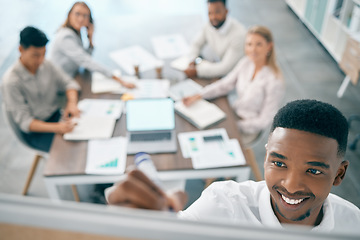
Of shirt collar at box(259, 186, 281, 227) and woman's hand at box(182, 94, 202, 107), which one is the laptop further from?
shirt collar at box(259, 186, 281, 227)

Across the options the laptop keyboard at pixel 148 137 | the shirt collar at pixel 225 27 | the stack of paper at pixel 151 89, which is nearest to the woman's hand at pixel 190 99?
the stack of paper at pixel 151 89

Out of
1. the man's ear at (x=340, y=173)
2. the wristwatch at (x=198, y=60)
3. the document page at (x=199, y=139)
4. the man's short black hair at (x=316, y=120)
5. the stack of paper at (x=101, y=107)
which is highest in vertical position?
the man's short black hair at (x=316, y=120)

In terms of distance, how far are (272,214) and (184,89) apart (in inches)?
60.0

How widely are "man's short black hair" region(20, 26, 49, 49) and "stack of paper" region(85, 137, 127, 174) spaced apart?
2.25ft

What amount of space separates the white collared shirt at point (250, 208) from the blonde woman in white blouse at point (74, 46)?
159 centimetres

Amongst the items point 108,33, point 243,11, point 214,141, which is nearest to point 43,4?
point 108,33

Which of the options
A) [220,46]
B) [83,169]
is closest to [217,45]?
[220,46]

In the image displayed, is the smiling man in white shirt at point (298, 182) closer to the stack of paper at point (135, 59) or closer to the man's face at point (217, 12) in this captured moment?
the stack of paper at point (135, 59)

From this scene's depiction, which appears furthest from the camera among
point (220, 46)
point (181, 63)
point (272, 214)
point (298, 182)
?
point (220, 46)

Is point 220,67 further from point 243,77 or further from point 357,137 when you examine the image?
point 357,137

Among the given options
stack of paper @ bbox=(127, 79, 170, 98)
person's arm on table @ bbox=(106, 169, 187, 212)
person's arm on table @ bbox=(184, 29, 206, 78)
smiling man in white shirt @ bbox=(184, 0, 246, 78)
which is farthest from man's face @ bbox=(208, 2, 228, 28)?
person's arm on table @ bbox=(106, 169, 187, 212)

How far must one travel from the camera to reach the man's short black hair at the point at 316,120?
78 cm

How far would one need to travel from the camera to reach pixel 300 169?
2.47ft

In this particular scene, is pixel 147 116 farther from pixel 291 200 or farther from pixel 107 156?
pixel 291 200
